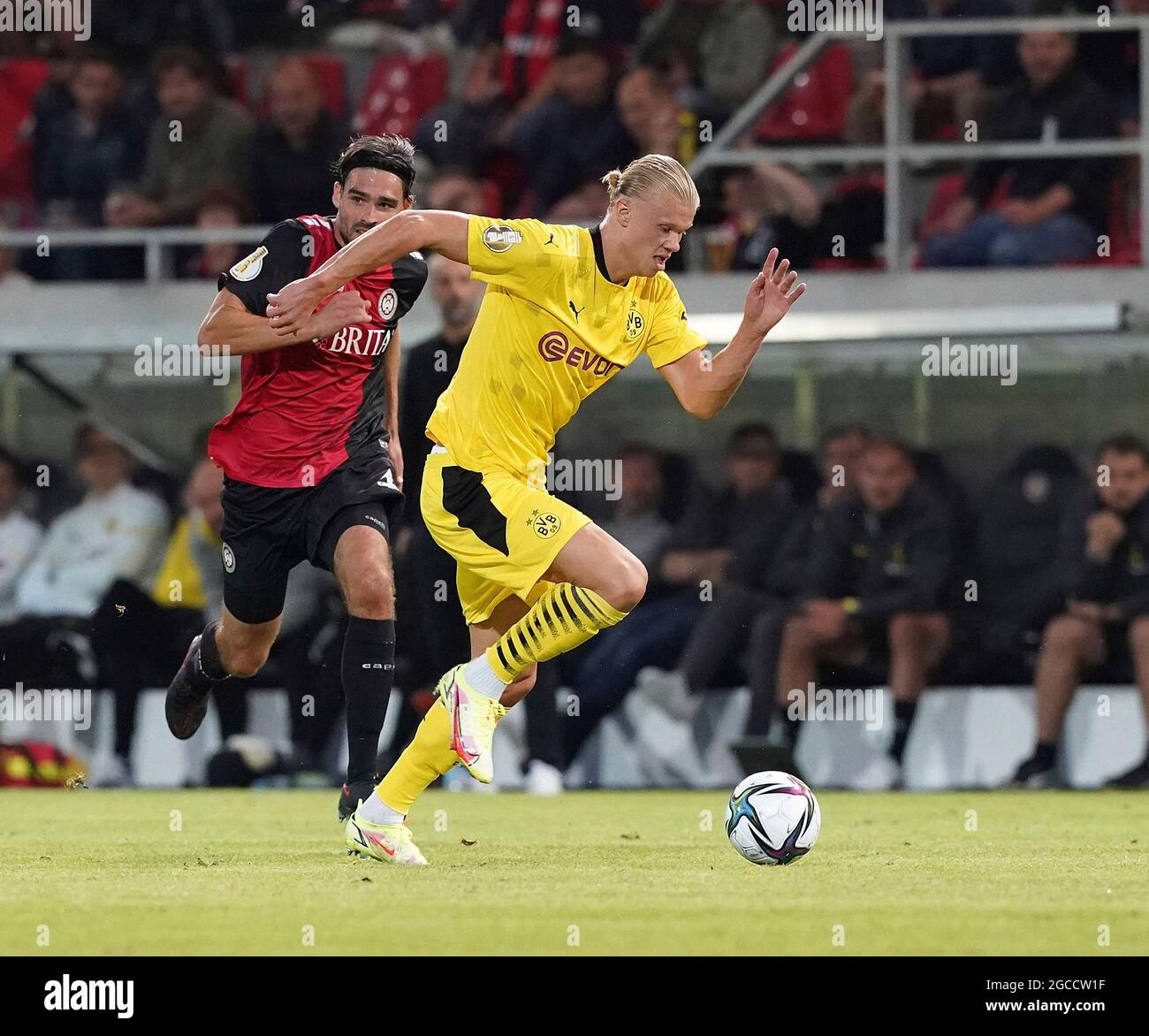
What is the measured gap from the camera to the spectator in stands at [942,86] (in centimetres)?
1270

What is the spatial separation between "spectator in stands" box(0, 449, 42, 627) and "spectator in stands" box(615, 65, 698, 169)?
404cm

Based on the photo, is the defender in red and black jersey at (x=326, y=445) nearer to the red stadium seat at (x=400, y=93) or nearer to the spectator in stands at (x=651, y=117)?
the spectator in stands at (x=651, y=117)

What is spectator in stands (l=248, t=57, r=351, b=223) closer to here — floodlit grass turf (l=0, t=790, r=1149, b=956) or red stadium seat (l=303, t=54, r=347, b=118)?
red stadium seat (l=303, t=54, r=347, b=118)

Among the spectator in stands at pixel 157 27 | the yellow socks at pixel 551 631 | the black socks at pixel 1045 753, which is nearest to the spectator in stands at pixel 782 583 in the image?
the black socks at pixel 1045 753

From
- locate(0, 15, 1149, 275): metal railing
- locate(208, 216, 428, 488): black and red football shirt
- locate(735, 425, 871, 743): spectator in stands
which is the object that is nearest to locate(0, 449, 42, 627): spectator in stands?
locate(0, 15, 1149, 275): metal railing

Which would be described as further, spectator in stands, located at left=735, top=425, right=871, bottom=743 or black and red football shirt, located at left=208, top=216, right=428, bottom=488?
spectator in stands, located at left=735, top=425, right=871, bottom=743

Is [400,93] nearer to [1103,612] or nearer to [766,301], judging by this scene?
[1103,612]

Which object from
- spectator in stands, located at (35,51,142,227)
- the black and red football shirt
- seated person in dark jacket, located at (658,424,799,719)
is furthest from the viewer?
spectator in stands, located at (35,51,142,227)

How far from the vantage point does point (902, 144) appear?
12039 millimetres

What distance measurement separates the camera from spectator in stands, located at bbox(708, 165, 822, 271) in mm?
12141
